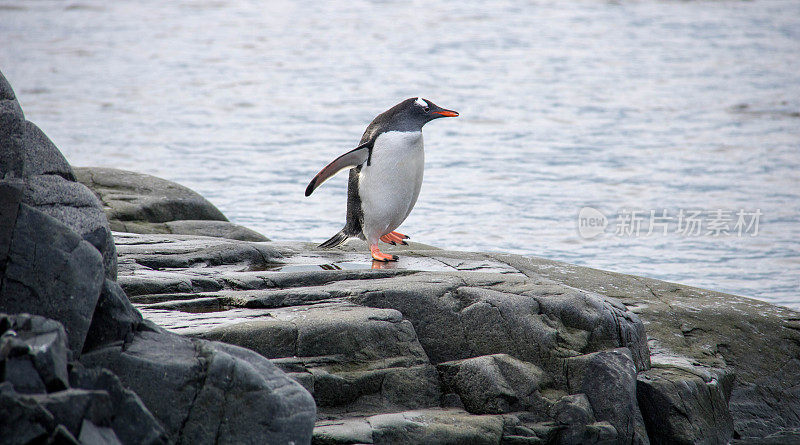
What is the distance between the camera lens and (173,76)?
68.1ft

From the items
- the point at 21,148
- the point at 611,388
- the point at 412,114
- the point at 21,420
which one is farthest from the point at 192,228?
the point at 21,420

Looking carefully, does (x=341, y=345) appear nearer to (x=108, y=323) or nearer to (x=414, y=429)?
(x=414, y=429)

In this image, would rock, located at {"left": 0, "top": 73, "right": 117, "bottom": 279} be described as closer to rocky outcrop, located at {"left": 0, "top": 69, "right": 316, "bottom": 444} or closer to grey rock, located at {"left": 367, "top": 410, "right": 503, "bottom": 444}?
rocky outcrop, located at {"left": 0, "top": 69, "right": 316, "bottom": 444}

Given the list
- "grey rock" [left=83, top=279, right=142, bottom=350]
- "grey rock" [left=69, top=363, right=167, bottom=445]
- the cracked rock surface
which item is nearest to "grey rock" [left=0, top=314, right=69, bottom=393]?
"grey rock" [left=69, top=363, right=167, bottom=445]

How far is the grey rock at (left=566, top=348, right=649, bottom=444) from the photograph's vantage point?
457cm

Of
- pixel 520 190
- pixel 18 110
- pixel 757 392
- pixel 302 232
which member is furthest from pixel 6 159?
pixel 520 190

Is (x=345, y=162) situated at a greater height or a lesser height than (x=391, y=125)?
lesser

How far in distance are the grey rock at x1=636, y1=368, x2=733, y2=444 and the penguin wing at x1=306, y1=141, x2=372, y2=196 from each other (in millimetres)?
2735

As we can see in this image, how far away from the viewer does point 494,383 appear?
4453mm

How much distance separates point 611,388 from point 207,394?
6.71ft

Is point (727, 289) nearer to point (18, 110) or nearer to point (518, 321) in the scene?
point (518, 321)

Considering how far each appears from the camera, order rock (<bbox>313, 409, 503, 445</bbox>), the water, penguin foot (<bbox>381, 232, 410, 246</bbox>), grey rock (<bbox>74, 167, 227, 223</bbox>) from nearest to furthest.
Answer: rock (<bbox>313, 409, 503, 445</bbox>) < penguin foot (<bbox>381, 232, 410, 246</bbox>) < grey rock (<bbox>74, 167, 227, 223</bbox>) < the water

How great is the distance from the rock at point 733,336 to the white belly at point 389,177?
0.89 metres

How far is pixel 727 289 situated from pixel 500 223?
2933 mm
